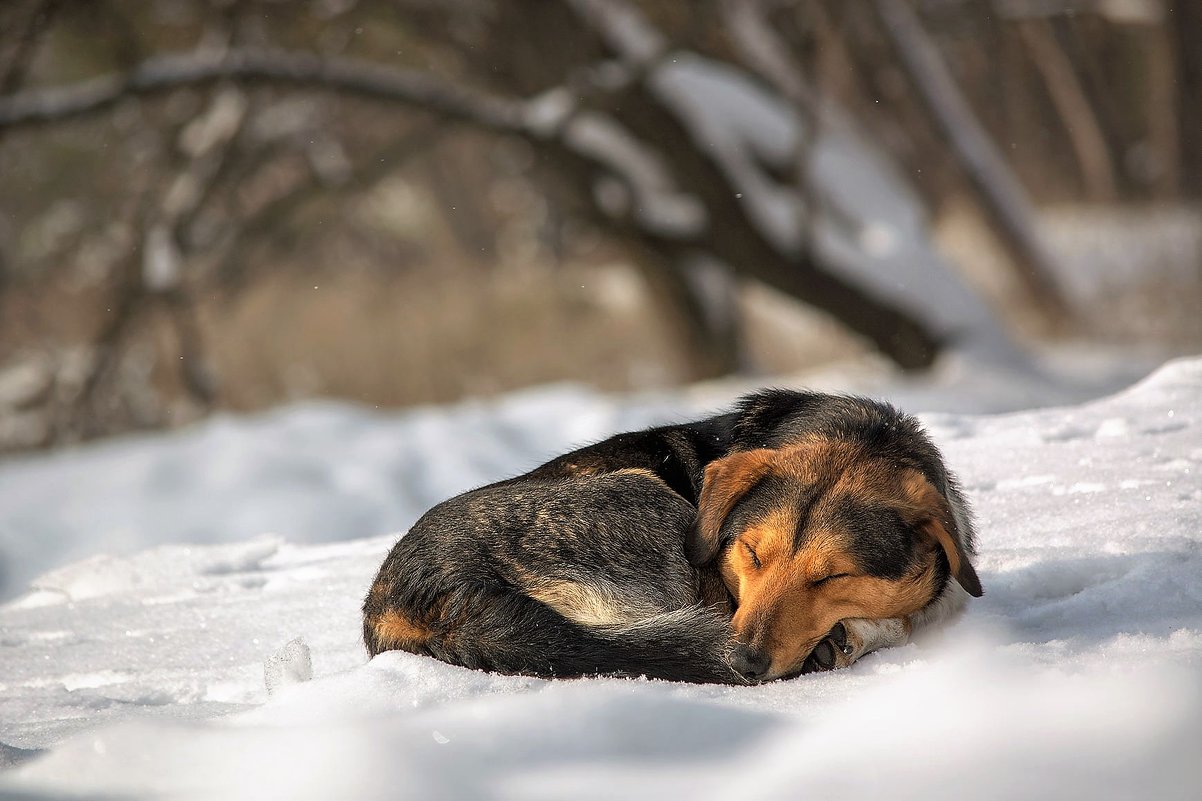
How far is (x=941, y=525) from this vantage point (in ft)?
11.4

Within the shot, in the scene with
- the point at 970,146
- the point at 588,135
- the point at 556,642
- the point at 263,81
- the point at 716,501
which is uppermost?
the point at 263,81

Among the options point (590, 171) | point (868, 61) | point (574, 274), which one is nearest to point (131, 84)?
point (590, 171)

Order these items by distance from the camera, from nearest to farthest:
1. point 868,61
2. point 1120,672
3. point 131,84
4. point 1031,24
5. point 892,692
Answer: point 892,692
point 1120,672
point 131,84
point 868,61
point 1031,24

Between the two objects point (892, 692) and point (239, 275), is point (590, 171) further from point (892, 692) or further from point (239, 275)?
point (892, 692)

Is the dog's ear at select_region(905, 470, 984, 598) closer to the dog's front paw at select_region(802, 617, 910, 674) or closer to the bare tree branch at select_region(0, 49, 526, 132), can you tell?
the dog's front paw at select_region(802, 617, 910, 674)

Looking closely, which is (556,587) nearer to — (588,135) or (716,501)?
(716,501)

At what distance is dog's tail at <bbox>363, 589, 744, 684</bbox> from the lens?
3.22 m

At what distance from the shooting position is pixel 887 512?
3.56 metres

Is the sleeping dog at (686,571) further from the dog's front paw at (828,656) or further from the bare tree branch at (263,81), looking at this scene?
the bare tree branch at (263,81)

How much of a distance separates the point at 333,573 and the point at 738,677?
224cm

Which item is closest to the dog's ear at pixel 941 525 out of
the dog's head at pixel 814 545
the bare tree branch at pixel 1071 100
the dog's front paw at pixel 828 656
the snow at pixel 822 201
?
the dog's head at pixel 814 545

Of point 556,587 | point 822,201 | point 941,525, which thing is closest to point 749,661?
point 556,587

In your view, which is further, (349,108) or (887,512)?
(349,108)

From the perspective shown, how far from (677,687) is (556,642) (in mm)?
338
